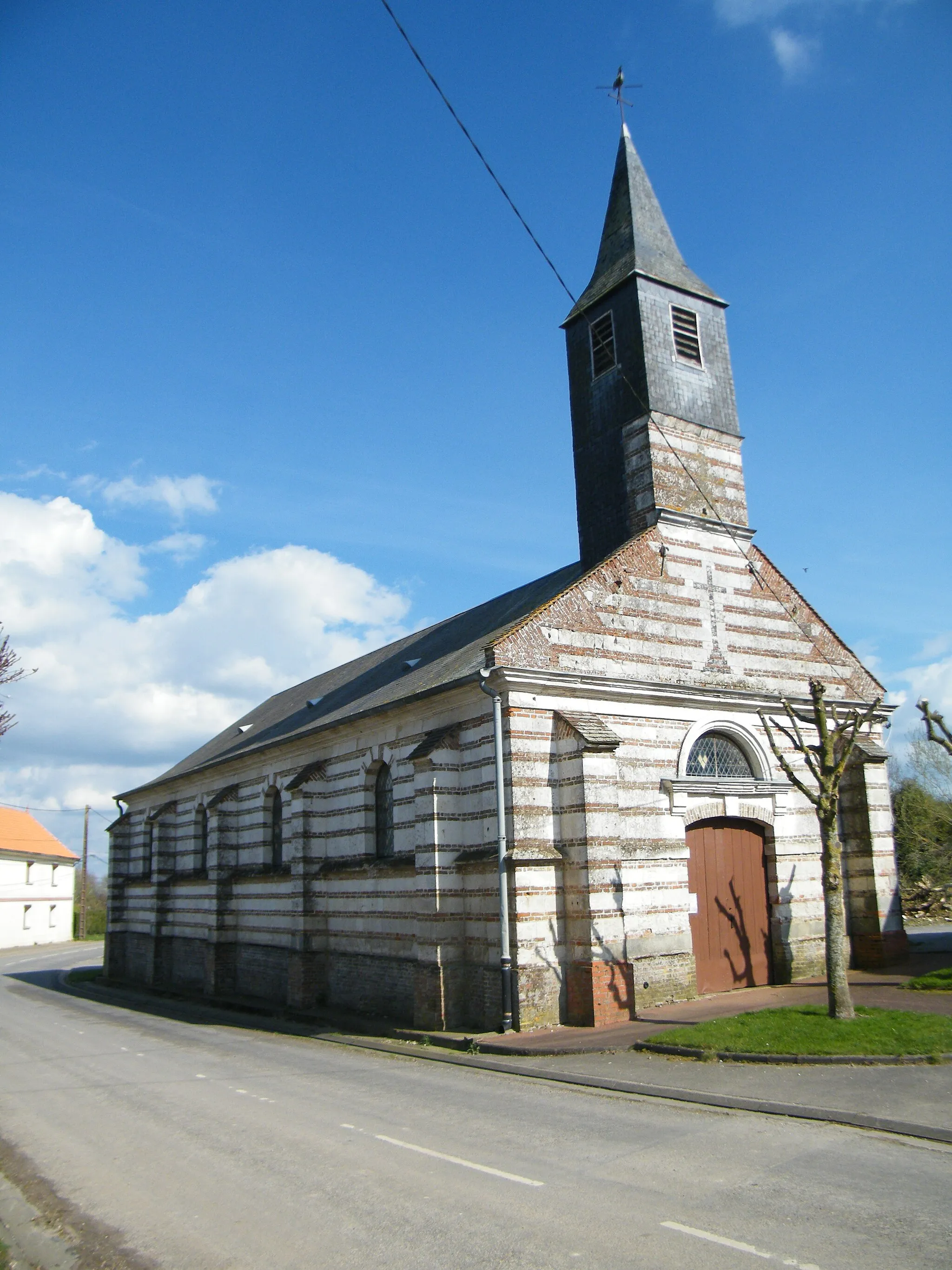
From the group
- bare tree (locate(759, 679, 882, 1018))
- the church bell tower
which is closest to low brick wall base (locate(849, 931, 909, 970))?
bare tree (locate(759, 679, 882, 1018))

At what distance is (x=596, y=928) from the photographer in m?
13.8

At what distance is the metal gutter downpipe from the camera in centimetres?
1348

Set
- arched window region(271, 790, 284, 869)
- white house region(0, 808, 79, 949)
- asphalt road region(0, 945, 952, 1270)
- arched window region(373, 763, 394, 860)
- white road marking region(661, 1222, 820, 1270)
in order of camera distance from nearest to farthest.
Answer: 1. white road marking region(661, 1222, 820, 1270)
2. asphalt road region(0, 945, 952, 1270)
3. arched window region(373, 763, 394, 860)
4. arched window region(271, 790, 284, 869)
5. white house region(0, 808, 79, 949)

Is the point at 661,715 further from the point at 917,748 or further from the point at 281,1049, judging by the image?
the point at 917,748

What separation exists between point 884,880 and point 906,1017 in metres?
6.38

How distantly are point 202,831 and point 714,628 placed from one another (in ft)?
53.3

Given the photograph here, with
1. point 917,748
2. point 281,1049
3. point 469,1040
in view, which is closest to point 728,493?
point 469,1040

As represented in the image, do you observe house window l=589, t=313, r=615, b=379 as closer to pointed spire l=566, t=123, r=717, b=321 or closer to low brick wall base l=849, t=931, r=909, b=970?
pointed spire l=566, t=123, r=717, b=321

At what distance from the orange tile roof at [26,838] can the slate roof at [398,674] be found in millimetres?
27463

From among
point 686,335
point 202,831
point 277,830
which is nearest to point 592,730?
point 686,335

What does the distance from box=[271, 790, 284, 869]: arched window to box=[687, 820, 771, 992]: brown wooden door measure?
34.1 feet

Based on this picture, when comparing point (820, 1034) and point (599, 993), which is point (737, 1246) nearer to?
point (820, 1034)

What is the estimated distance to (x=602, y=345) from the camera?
19062mm

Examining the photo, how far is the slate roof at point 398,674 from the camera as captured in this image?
660 inches
